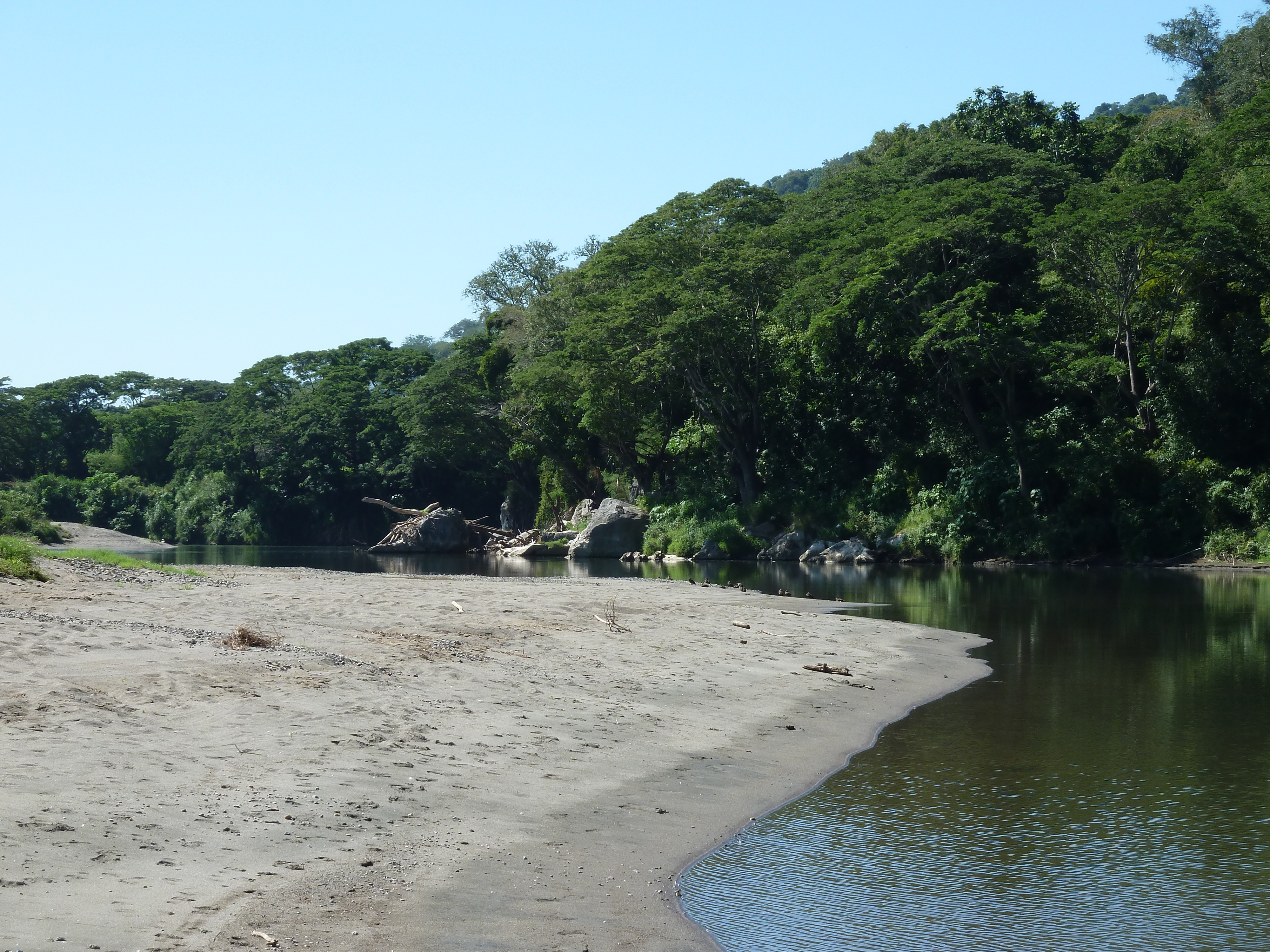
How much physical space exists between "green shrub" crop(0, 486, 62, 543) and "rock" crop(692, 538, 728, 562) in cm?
2562

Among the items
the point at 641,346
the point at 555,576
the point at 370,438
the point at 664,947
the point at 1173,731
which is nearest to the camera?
the point at 664,947

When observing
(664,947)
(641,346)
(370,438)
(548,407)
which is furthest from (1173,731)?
(370,438)

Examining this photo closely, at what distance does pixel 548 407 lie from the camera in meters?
62.6

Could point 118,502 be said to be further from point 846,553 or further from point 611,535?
point 846,553

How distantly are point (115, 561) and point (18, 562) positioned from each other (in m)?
8.69

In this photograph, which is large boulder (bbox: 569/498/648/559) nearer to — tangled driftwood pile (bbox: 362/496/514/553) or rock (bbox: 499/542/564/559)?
rock (bbox: 499/542/564/559)

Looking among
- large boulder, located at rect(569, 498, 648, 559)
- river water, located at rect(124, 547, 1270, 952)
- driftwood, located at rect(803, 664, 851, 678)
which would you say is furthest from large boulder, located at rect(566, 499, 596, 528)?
driftwood, located at rect(803, 664, 851, 678)

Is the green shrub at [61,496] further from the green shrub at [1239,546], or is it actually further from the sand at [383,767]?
the green shrub at [1239,546]

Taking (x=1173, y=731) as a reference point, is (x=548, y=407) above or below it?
above

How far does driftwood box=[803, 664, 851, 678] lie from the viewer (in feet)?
48.5

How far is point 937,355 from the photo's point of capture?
45406 mm

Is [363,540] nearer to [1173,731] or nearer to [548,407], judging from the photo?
[548,407]

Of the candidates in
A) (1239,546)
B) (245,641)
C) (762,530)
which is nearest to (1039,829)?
(245,641)

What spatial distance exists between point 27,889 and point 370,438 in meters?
75.5
